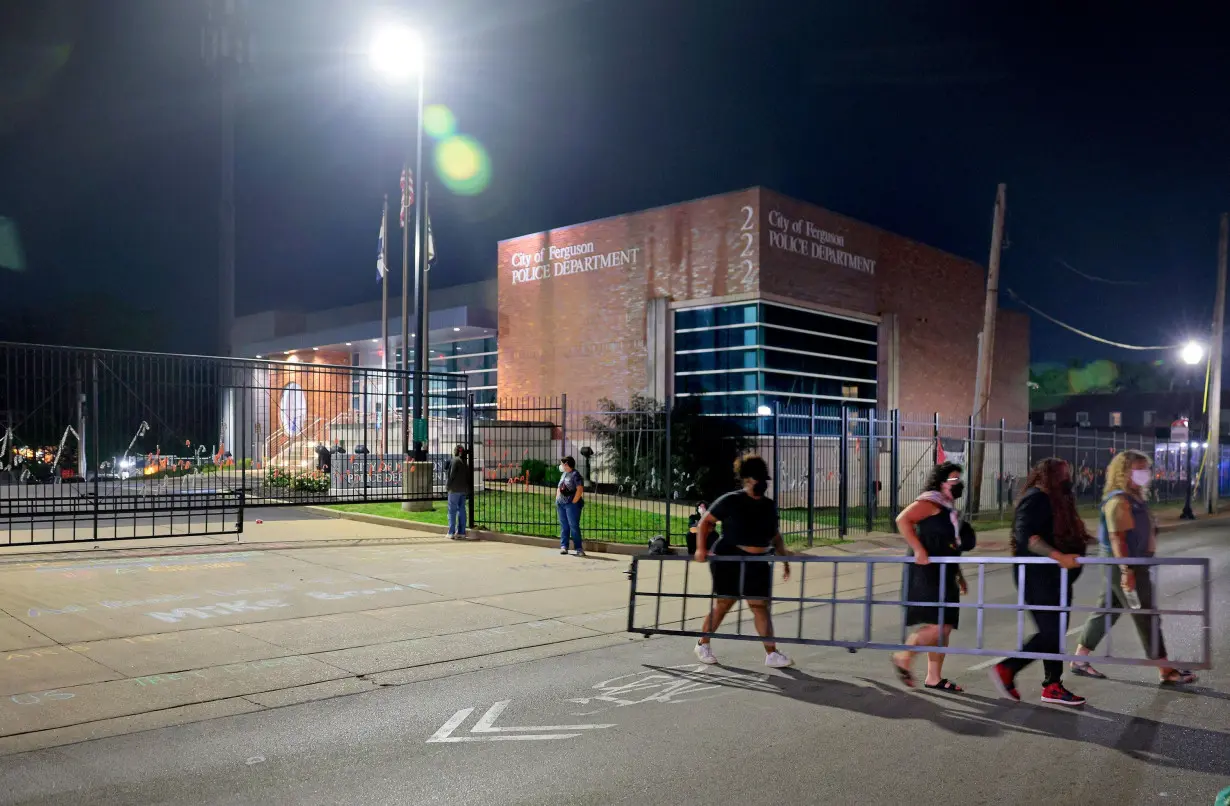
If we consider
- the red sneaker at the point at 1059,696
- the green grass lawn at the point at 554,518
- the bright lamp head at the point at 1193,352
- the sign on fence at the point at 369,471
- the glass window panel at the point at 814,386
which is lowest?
the green grass lawn at the point at 554,518

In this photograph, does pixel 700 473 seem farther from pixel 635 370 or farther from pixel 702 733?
pixel 702 733

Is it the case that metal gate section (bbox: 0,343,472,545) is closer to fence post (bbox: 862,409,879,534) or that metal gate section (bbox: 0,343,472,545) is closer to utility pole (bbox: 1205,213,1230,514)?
fence post (bbox: 862,409,879,534)

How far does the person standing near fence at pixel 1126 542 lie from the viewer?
7.01 m

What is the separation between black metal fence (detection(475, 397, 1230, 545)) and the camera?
61.1 ft

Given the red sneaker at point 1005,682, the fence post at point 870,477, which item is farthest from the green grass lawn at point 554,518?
the red sneaker at point 1005,682

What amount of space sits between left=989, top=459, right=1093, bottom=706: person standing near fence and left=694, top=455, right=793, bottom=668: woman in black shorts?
5.92ft

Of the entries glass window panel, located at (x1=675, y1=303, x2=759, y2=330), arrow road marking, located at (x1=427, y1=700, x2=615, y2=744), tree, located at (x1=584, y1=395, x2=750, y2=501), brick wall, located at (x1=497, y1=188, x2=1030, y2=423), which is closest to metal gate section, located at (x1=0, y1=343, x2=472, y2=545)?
tree, located at (x1=584, y1=395, x2=750, y2=501)

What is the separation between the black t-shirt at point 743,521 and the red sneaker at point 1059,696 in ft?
7.67

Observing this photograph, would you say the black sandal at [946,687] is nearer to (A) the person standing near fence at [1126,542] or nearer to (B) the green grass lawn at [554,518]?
(A) the person standing near fence at [1126,542]

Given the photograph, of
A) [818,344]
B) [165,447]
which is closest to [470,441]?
[818,344]

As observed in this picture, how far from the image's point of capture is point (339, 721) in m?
6.13

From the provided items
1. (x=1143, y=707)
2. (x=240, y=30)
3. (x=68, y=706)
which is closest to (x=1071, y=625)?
(x=1143, y=707)

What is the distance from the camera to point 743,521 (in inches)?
305

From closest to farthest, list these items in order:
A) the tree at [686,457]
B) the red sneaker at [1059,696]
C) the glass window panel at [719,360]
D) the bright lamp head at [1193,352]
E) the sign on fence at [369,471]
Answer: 1. the red sneaker at [1059,696]
2. the sign on fence at [369,471]
3. the tree at [686,457]
4. the glass window panel at [719,360]
5. the bright lamp head at [1193,352]
